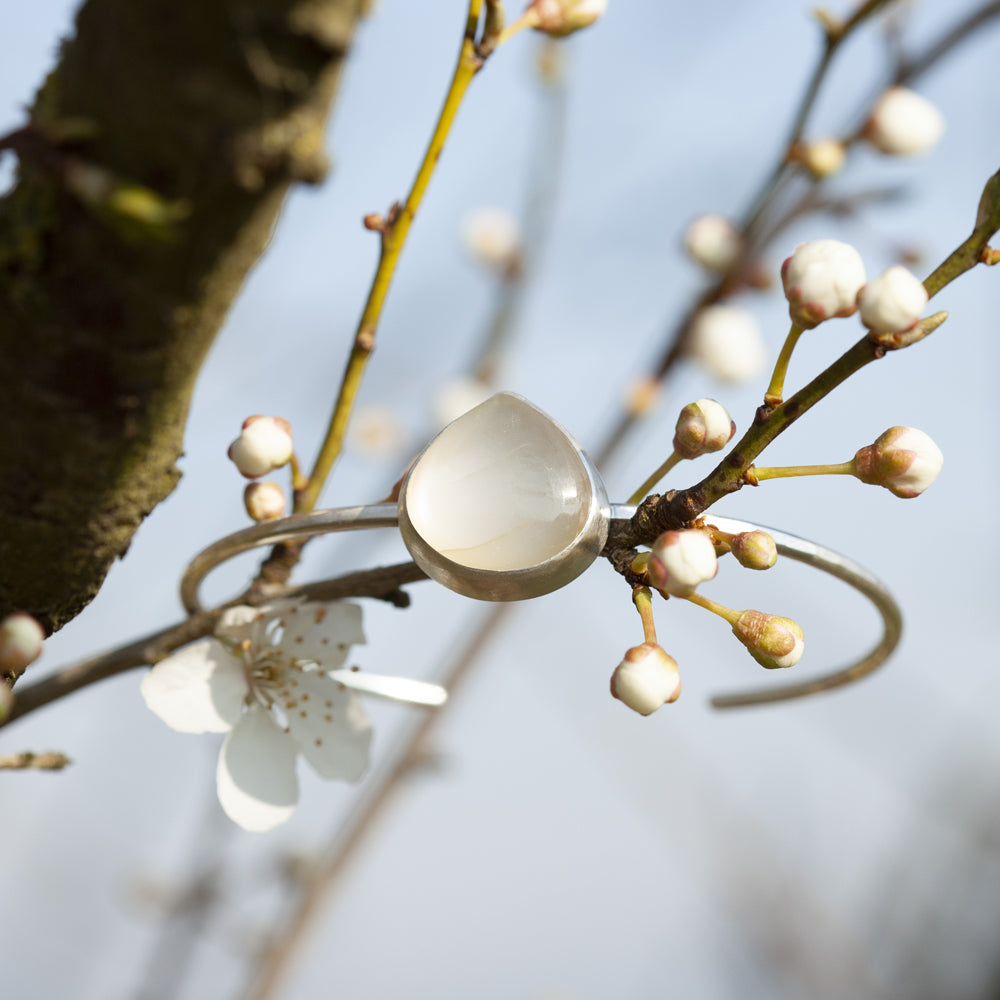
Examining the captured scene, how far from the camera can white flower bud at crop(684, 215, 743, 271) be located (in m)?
1.20

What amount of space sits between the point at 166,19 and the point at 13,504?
0.75 feet

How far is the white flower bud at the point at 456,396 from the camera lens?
5.96 ft

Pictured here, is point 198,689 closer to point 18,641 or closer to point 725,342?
point 18,641

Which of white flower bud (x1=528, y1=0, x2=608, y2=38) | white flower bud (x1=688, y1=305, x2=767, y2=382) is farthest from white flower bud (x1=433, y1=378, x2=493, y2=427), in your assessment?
white flower bud (x1=528, y1=0, x2=608, y2=38)

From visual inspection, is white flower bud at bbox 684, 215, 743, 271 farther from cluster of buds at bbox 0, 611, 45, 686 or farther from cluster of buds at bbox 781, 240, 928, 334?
cluster of buds at bbox 0, 611, 45, 686

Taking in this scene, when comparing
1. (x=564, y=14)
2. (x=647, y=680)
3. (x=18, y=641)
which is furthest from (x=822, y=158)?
(x=18, y=641)

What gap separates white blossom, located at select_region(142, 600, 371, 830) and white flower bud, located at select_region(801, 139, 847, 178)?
75cm

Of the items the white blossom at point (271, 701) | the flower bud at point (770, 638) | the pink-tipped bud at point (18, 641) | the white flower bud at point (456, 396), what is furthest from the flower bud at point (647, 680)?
the white flower bud at point (456, 396)

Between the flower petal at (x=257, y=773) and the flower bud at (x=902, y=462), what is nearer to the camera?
the flower bud at (x=902, y=462)

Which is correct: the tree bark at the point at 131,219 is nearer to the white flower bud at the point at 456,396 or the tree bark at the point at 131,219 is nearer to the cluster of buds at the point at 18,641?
the cluster of buds at the point at 18,641

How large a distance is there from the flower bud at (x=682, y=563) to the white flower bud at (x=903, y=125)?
809 mm

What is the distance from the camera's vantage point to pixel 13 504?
454mm

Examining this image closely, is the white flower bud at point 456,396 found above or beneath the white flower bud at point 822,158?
beneath

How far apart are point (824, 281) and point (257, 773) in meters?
0.43
